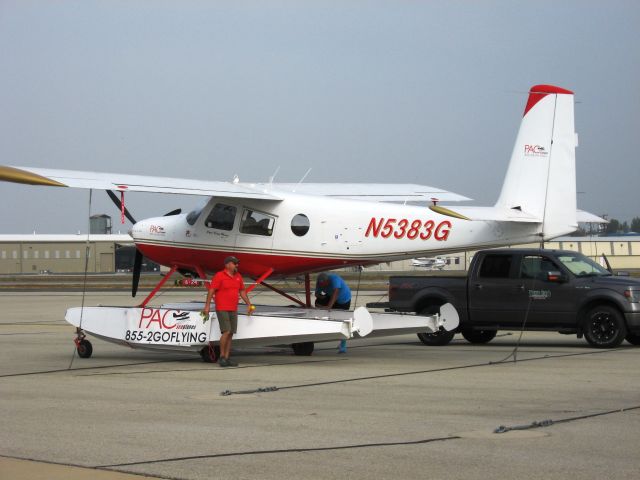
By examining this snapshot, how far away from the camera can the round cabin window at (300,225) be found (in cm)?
1758

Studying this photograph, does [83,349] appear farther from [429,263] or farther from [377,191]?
[429,263]

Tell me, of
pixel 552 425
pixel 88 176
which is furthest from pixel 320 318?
pixel 552 425

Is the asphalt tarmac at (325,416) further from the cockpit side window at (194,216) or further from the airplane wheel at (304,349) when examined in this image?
the cockpit side window at (194,216)

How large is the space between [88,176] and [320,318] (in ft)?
15.0

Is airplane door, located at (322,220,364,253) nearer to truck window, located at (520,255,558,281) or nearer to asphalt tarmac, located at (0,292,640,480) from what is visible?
asphalt tarmac, located at (0,292,640,480)

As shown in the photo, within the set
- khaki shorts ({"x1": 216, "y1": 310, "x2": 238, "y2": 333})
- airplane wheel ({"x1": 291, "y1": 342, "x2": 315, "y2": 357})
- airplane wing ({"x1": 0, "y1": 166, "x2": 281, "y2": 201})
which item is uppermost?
airplane wing ({"x1": 0, "y1": 166, "x2": 281, "y2": 201})

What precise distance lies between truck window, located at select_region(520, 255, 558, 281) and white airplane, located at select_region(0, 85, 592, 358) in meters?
1.68

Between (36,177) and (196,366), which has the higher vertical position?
(36,177)

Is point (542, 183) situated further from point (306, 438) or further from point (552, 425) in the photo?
point (306, 438)

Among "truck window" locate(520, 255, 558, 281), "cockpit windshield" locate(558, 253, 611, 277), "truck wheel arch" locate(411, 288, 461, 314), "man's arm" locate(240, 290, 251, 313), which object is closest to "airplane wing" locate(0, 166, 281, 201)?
"man's arm" locate(240, 290, 251, 313)

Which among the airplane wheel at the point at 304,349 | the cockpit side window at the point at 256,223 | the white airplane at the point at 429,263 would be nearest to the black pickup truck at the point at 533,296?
the airplane wheel at the point at 304,349

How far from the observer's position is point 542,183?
1742cm

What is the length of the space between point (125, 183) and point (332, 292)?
442 cm

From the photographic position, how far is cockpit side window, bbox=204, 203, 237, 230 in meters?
18.1
